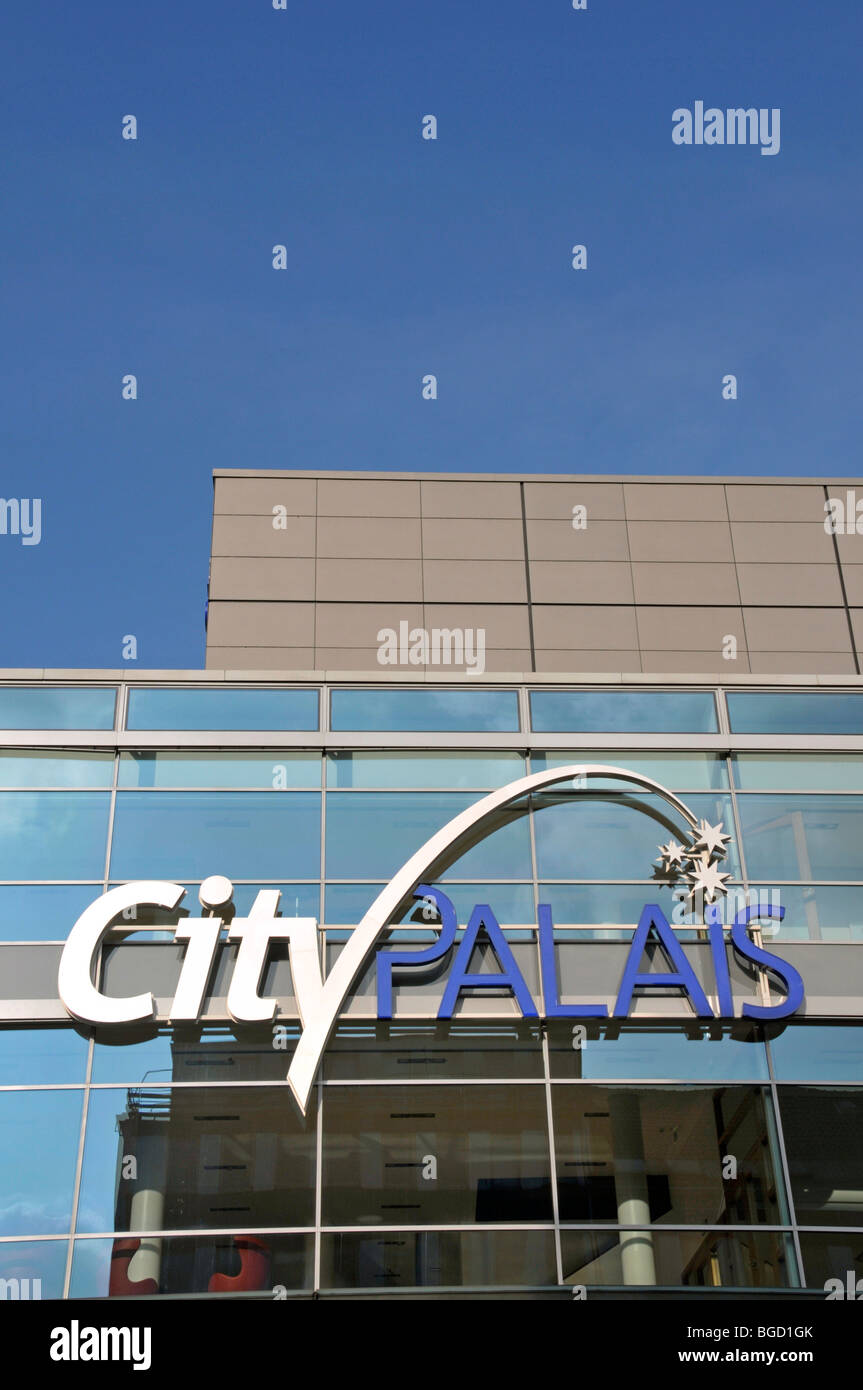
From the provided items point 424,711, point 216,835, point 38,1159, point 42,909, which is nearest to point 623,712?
point 424,711

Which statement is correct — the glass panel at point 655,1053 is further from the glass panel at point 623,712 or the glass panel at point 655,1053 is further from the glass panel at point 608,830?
the glass panel at point 623,712

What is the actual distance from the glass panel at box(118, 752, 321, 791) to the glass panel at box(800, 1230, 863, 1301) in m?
8.45

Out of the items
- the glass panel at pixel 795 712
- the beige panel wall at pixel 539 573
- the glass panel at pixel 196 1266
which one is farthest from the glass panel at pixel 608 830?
the beige panel wall at pixel 539 573

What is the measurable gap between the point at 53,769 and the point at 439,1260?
8.06 meters

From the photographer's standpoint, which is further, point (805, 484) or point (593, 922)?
point (805, 484)

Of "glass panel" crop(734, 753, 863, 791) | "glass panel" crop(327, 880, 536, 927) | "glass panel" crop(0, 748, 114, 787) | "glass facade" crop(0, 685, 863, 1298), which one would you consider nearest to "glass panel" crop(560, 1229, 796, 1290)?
"glass facade" crop(0, 685, 863, 1298)

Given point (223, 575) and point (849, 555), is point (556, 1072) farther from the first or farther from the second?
point (849, 555)

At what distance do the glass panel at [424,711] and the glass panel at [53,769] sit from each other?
3.22m

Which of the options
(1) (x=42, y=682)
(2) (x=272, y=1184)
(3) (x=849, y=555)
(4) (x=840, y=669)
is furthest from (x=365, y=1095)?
(3) (x=849, y=555)

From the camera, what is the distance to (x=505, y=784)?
20.0 meters

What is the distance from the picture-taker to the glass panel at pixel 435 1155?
17.1 metres

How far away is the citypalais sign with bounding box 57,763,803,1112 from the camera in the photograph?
1762cm

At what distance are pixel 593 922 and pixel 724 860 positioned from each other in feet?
6.55
